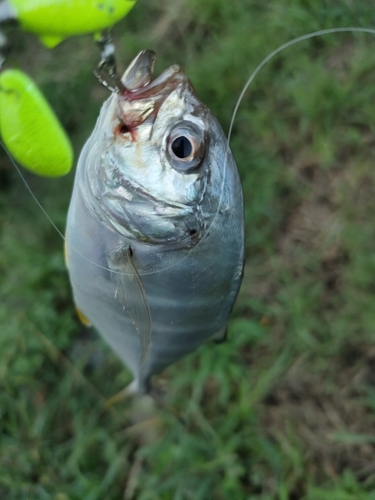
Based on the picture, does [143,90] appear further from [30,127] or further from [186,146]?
[30,127]

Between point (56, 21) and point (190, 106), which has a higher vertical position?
point (56, 21)

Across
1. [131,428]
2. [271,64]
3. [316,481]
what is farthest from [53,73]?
[316,481]

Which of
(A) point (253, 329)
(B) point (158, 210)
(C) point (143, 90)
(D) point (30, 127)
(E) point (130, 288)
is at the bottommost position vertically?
(A) point (253, 329)

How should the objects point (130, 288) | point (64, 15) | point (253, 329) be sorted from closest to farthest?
point (64, 15) → point (130, 288) → point (253, 329)

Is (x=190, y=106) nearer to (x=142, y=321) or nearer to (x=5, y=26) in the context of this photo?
(x=5, y=26)

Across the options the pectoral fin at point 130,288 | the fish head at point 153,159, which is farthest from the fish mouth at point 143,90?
the pectoral fin at point 130,288

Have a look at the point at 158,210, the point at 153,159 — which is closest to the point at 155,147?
the point at 153,159
